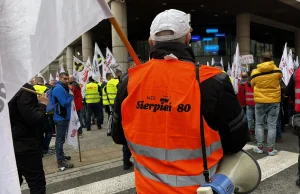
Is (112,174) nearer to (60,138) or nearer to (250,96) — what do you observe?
(60,138)

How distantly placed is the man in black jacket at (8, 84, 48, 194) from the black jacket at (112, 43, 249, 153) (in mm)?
2271

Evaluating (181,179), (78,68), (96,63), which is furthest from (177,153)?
(96,63)

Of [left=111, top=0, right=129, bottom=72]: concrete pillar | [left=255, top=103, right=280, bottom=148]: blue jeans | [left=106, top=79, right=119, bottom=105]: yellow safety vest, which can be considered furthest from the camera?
[left=111, top=0, right=129, bottom=72]: concrete pillar

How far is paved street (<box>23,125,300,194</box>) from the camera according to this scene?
15.9 ft

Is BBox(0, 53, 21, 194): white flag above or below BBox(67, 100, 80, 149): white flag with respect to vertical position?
above

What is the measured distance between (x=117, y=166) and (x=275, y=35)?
35.3 metres

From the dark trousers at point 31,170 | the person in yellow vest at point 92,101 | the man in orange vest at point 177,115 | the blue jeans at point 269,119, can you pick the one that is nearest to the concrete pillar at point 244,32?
the person in yellow vest at point 92,101

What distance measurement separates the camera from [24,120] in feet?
11.7

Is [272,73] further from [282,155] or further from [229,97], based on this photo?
[229,97]

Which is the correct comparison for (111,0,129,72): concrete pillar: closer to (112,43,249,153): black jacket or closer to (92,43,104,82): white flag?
(92,43,104,82): white flag

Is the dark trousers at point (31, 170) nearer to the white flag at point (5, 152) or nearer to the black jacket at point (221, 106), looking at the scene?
the white flag at point (5, 152)

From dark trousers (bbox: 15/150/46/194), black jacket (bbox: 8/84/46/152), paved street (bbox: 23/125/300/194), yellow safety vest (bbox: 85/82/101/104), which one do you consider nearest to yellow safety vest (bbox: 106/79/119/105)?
yellow safety vest (bbox: 85/82/101/104)

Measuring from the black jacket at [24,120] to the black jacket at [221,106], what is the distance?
7.41 feet

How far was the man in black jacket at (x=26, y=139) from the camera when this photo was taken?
348cm
